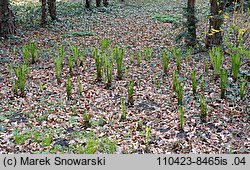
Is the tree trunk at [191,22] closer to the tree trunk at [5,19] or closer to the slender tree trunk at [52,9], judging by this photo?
the tree trunk at [5,19]

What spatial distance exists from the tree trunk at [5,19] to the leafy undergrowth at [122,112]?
1.47m

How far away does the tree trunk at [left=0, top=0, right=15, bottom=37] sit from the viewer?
32.3 ft

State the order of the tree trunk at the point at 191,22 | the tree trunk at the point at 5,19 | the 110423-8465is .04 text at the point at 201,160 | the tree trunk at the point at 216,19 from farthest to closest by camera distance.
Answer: the tree trunk at the point at 5,19, the tree trunk at the point at 191,22, the tree trunk at the point at 216,19, the 110423-8465is .04 text at the point at 201,160

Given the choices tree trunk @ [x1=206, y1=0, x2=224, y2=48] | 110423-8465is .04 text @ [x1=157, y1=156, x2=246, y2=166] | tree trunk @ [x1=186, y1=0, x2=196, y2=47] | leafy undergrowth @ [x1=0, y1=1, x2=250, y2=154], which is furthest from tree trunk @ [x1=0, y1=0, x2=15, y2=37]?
110423-8465is .04 text @ [x1=157, y1=156, x2=246, y2=166]

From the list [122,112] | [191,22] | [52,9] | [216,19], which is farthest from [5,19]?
[122,112]

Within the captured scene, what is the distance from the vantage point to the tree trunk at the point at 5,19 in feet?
32.3

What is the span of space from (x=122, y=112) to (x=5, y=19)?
6.77 metres

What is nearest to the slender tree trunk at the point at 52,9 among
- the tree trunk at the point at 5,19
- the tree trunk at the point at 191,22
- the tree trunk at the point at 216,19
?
the tree trunk at the point at 5,19

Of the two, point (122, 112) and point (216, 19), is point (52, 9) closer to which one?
point (216, 19)

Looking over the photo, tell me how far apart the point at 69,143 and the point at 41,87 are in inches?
90.2

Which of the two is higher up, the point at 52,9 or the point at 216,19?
the point at 52,9

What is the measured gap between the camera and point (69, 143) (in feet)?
14.2

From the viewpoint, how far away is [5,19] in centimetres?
994

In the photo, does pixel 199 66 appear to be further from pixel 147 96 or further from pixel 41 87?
pixel 41 87
